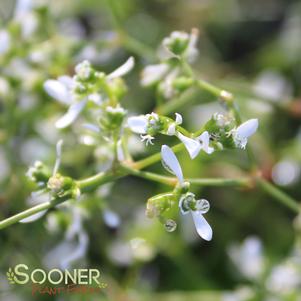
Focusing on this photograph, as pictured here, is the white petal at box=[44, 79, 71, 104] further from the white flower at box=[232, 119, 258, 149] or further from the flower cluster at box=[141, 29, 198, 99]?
the white flower at box=[232, 119, 258, 149]

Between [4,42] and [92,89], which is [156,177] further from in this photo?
[4,42]

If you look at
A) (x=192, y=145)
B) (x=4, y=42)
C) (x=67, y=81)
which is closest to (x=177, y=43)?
(x=67, y=81)

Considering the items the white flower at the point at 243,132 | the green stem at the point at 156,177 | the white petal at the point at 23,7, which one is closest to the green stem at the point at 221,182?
the green stem at the point at 156,177

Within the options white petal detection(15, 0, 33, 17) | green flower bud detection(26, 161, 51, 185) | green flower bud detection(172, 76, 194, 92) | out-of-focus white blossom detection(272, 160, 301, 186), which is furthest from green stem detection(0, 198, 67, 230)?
out-of-focus white blossom detection(272, 160, 301, 186)

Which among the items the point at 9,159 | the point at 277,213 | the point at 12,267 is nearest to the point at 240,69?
the point at 277,213

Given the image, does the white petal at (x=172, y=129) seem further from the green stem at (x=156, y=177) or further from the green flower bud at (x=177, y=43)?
the green flower bud at (x=177, y=43)
